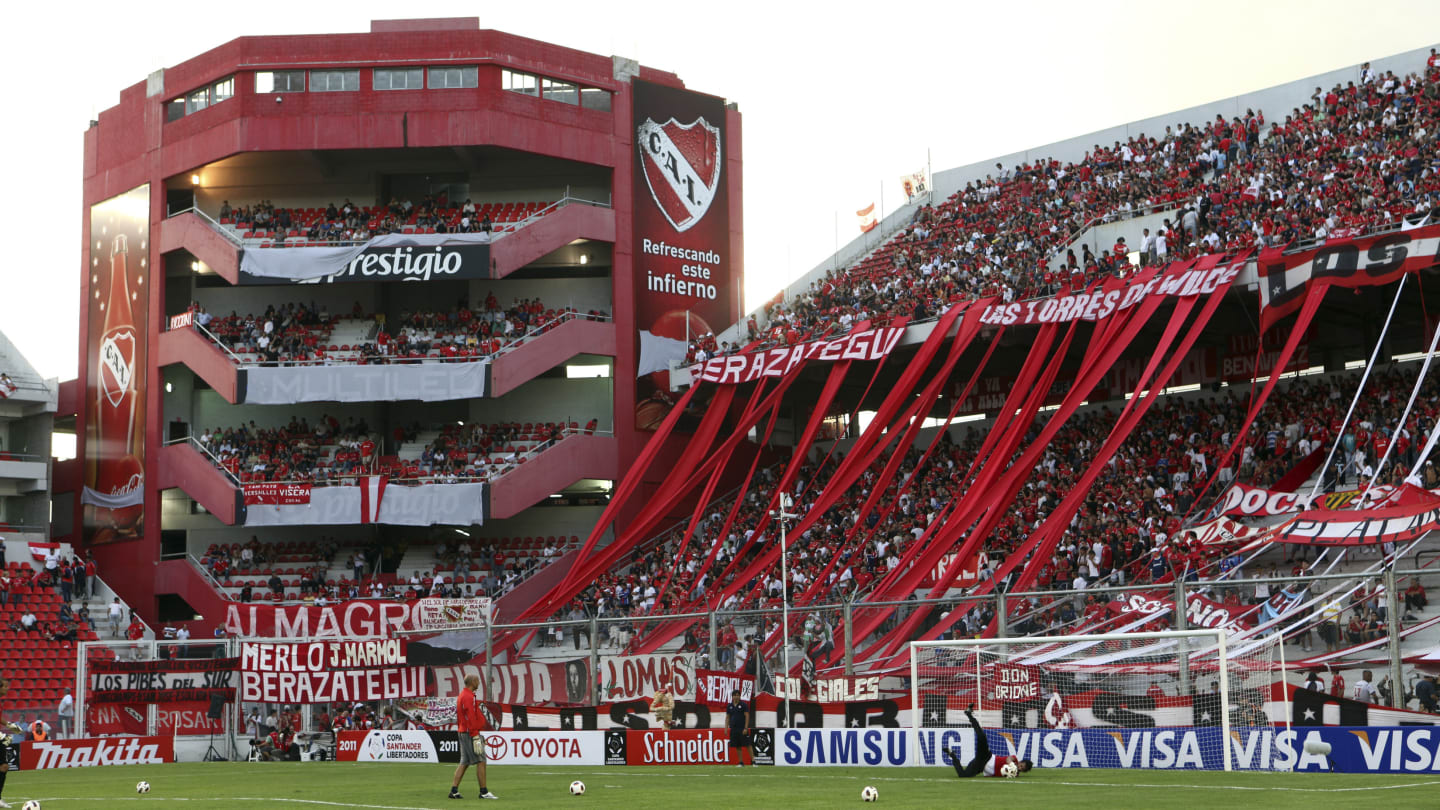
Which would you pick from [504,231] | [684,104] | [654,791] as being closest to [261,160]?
[504,231]

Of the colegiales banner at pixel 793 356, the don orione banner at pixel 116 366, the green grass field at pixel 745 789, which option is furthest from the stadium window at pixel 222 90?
the green grass field at pixel 745 789

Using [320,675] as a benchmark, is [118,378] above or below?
above

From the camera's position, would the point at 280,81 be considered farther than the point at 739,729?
Yes

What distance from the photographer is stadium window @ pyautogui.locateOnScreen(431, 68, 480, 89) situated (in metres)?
57.4

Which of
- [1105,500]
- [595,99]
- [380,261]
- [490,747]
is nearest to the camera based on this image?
[490,747]

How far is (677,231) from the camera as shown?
6081cm

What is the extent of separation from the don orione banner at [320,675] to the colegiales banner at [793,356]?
666 inches

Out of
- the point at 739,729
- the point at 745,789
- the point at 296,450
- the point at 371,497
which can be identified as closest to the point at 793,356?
the point at 371,497

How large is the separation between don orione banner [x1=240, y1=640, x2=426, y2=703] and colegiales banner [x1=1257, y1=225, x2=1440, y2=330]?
24.8 m

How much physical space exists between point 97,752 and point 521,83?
96.1 feet

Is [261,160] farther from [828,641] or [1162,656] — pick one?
[1162,656]

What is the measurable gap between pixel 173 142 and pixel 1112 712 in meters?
45.7

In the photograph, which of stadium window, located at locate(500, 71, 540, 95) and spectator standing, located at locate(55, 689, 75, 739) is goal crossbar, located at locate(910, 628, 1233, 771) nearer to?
spectator standing, located at locate(55, 689, 75, 739)

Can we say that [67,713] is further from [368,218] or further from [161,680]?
[368,218]
